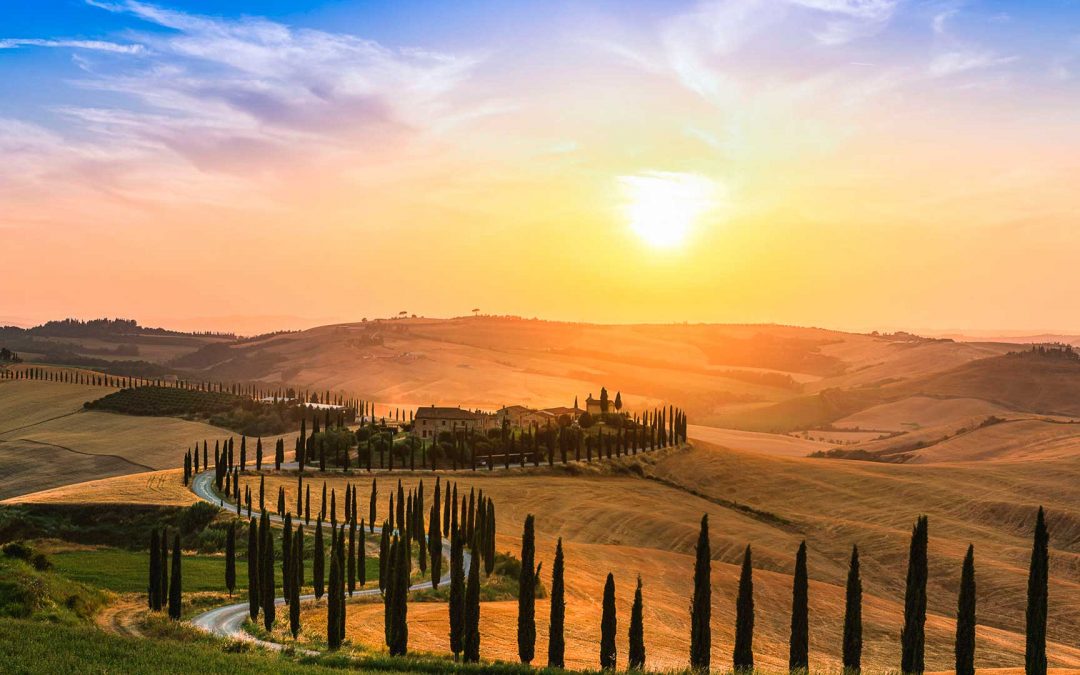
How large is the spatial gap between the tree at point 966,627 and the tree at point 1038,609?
207 cm

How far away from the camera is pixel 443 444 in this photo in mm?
120250

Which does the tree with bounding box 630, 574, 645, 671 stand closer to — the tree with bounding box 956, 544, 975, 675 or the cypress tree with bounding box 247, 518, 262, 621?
the tree with bounding box 956, 544, 975, 675

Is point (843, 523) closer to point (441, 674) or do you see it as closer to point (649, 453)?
point (649, 453)

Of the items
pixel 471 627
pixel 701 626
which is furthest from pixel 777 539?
pixel 471 627

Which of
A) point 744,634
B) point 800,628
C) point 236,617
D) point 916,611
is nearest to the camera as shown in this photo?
point 916,611

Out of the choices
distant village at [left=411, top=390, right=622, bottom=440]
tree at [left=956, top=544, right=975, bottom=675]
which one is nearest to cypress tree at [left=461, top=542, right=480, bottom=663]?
tree at [left=956, top=544, right=975, bottom=675]

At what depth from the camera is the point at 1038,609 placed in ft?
131

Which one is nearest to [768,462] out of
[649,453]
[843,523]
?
[649,453]

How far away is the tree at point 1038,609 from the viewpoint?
38.7 meters

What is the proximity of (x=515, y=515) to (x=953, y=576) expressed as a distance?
39165mm

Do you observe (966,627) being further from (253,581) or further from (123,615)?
(123,615)

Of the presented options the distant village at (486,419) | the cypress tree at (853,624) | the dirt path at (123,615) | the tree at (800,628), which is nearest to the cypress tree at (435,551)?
the dirt path at (123,615)

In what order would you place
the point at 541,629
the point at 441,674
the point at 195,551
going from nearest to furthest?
the point at 441,674, the point at 541,629, the point at 195,551

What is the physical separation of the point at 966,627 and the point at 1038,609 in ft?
9.43
